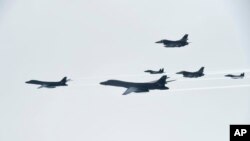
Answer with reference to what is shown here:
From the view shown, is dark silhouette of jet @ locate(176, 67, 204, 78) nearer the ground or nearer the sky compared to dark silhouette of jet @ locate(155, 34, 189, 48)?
nearer the ground

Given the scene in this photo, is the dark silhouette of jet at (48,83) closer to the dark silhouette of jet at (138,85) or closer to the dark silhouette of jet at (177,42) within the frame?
the dark silhouette of jet at (138,85)

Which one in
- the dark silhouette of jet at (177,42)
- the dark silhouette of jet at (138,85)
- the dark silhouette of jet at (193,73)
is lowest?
the dark silhouette of jet at (138,85)

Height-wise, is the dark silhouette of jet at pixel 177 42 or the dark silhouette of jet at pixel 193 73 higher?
the dark silhouette of jet at pixel 177 42

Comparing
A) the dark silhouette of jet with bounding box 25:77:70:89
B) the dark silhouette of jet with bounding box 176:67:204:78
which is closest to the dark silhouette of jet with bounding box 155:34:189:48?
the dark silhouette of jet with bounding box 176:67:204:78

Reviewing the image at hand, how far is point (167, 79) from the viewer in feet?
12.9

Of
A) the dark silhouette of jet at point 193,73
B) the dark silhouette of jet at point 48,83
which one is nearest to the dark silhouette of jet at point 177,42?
the dark silhouette of jet at point 193,73

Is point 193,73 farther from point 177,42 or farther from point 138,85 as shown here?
point 138,85

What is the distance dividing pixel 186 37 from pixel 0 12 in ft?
6.92

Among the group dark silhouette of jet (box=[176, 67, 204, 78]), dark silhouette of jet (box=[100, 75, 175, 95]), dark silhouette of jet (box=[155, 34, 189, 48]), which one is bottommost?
dark silhouette of jet (box=[100, 75, 175, 95])

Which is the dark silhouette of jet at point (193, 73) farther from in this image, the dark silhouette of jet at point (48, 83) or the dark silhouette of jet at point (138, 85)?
the dark silhouette of jet at point (48, 83)

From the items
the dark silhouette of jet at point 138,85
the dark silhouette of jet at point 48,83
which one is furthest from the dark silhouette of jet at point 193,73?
the dark silhouette of jet at point 48,83

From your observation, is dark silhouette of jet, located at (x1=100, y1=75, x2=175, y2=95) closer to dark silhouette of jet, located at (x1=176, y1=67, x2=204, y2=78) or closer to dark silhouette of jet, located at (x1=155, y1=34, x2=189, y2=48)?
dark silhouette of jet, located at (x1=176, y1=67, x2=204, y2=78)

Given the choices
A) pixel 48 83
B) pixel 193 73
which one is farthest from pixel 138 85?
pixel 48 83

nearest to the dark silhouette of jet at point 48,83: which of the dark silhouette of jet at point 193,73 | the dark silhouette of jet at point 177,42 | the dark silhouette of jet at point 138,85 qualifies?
the dark silhouette of jet at point 138,85
